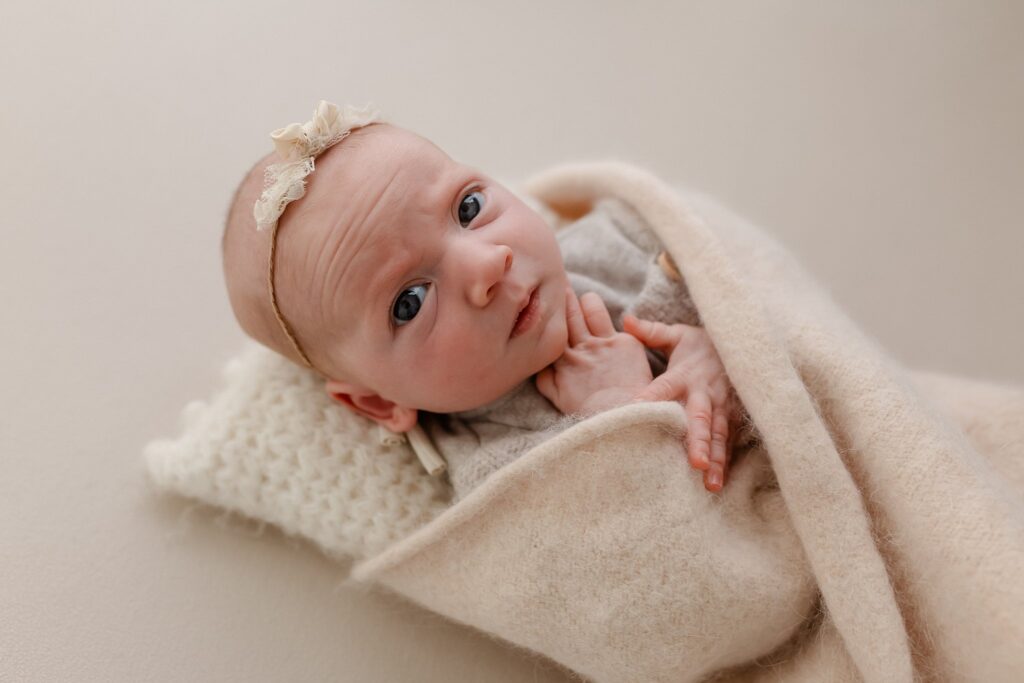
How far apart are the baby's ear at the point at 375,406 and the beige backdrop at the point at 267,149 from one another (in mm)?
227

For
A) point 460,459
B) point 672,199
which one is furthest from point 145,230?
point 672,199

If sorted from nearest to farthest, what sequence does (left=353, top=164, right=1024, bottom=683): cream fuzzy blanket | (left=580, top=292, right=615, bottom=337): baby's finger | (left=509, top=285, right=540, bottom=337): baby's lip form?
(left=353, top=164, right=1024, bottom=683): cream fuzzy blanket, (left=509, top=285, right=540, bottom=337): baby's lip, (left=580, top=292, right=615, bottom=337): baby's finger

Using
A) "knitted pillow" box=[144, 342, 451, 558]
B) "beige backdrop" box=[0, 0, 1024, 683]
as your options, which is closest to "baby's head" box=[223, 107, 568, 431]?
"knitted pillow" box=[144, 342, 451, 558]

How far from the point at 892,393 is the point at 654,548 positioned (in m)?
0.33

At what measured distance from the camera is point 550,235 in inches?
41.1

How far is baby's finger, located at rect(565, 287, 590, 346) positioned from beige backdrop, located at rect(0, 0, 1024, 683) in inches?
16.6

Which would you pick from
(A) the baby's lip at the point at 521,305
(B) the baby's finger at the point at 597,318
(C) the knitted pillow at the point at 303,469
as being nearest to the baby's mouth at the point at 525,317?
(A) the baby's lip at the point at 521,305

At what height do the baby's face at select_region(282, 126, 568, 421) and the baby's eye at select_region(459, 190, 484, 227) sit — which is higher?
the baby's eye at select_region(459, 190, 484, 227)

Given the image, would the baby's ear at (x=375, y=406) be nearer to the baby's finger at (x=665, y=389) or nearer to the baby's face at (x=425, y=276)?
the baby's face at (x=425, y=276)

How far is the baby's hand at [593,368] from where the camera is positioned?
1023 mm

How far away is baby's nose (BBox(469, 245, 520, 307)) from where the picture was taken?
93 centimetres

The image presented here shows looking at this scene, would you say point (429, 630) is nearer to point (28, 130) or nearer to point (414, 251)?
point (414, 251)

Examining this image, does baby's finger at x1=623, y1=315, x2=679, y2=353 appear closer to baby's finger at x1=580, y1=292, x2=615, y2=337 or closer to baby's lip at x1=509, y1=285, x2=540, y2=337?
baby's finger at x1=580, y1=292, x2=615, y2=337

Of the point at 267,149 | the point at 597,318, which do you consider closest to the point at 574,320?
the point at 597,318
